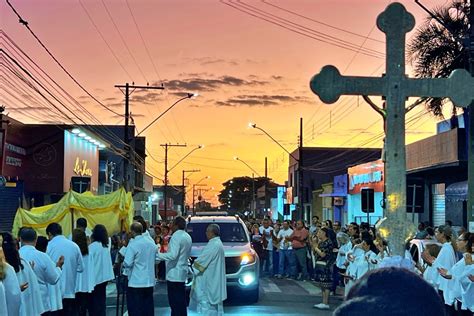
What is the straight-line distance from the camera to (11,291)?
253 inches

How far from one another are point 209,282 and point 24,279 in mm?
4266

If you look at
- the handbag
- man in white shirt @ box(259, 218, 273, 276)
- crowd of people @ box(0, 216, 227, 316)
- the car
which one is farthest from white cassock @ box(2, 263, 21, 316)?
man in white shirt @ box(259, 218, 273, 276)

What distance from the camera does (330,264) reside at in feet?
50.0

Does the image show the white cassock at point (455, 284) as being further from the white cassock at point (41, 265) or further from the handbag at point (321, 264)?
the white cassock at point (41, 265)

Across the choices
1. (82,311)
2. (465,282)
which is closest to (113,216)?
(82,311)

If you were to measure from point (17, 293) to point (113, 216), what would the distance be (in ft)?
32.2

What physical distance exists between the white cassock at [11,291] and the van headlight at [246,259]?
8.93 m

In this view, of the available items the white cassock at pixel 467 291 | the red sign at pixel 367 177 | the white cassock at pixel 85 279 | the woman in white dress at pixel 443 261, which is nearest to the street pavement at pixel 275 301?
the white cassock at pixel 85 279

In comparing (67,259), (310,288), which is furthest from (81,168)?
Answer: (67,259)

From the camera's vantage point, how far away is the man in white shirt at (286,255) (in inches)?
851

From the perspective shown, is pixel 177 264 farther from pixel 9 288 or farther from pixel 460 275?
pixel 9 288

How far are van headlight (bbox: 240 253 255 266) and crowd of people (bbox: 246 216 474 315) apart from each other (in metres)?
1.53

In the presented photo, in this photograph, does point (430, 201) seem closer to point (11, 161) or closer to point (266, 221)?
point (266, 221)

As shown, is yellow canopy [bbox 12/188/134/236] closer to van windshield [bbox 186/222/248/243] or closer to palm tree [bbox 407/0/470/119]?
van windshield [bbox 186/222/248/243]
